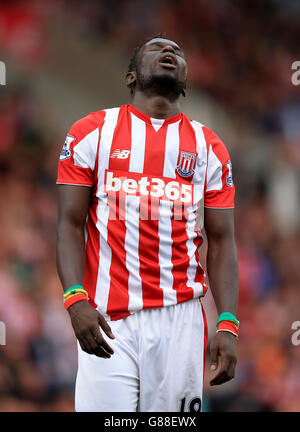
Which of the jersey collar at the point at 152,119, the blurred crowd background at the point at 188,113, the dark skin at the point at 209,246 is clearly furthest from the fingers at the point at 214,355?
the blurred crowd background at the point at 188,113

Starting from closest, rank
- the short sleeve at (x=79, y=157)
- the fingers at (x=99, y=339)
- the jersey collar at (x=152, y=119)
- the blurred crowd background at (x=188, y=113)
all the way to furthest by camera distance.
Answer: the fingers at (x=99, y=339) < the short sleeve at (x=79, y=157) < the jersey collar at (x=152, y=119) < the blurred crowd background at (x=188, y=113)

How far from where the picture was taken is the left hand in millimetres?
2707

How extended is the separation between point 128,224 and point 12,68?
6183mm

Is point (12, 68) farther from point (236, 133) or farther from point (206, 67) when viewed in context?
point (236, 133)

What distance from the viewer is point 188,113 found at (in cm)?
946

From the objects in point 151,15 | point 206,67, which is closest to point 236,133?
point 206,67

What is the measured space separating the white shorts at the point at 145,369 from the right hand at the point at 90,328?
0.44ft

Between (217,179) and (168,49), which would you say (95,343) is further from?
(168,49)

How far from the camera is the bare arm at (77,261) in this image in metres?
2.57

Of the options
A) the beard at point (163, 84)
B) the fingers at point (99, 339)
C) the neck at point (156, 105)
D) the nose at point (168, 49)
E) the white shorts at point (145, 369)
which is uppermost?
the nose at point (168, 49)

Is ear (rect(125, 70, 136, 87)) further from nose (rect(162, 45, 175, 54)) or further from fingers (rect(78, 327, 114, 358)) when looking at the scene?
fingers (rect(78, 327, 114, 358))

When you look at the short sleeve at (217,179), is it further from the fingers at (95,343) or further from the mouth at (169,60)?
the fingers at (95,343)

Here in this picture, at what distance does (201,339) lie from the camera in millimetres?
2889
